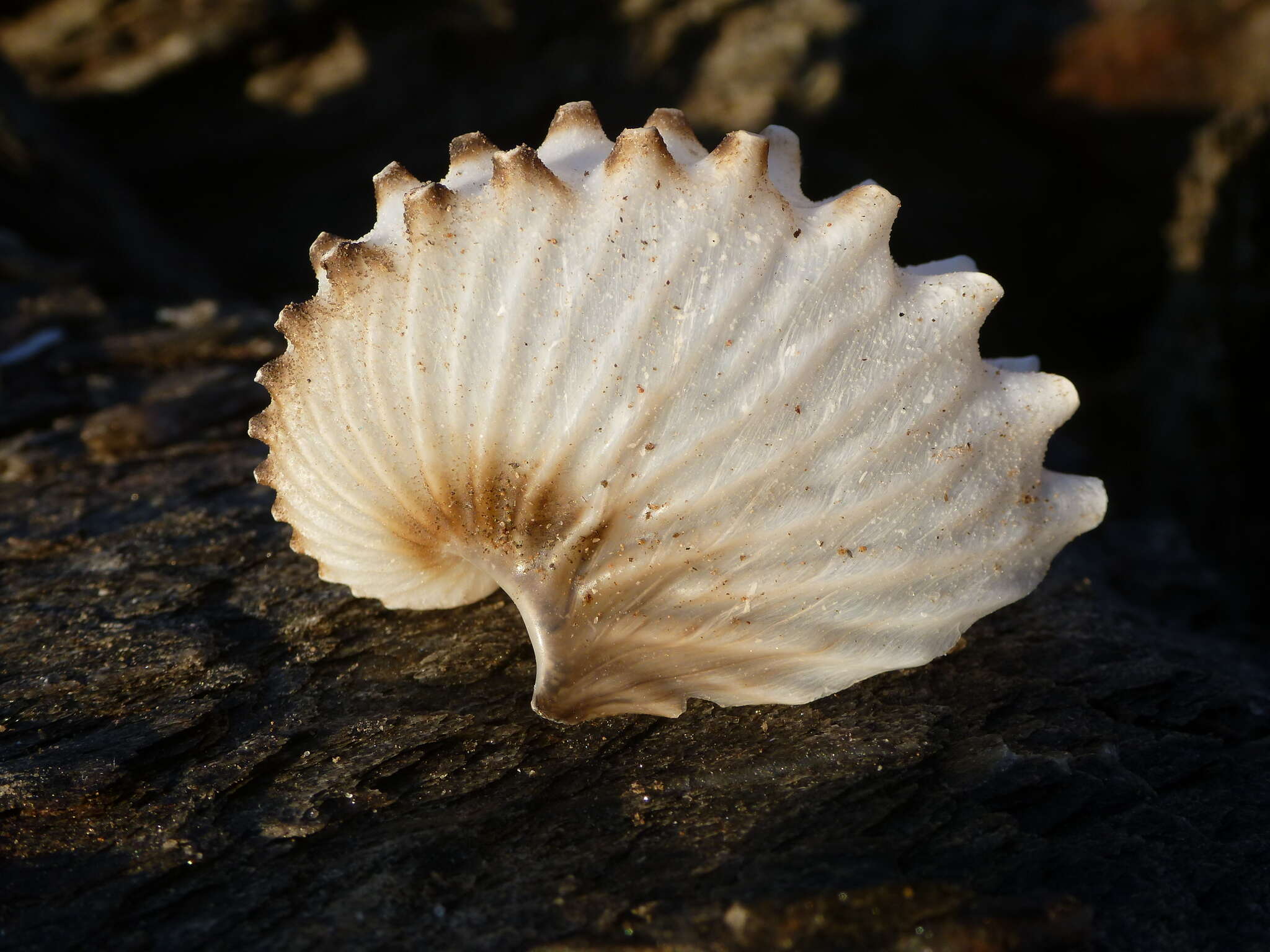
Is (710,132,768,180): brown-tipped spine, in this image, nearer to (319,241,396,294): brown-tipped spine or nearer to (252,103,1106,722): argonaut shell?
(252,103,1106,722): argonaut shell

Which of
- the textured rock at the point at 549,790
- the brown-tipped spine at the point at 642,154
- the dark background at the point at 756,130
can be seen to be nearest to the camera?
the textured rock at the point at 549,790

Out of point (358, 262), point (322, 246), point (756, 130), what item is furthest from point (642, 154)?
point (756, 130)

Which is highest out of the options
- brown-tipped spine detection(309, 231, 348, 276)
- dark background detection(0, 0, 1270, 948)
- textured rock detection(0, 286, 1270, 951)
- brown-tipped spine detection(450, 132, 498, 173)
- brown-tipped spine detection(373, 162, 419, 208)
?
dark background detection(0, 0, 1270, 948)

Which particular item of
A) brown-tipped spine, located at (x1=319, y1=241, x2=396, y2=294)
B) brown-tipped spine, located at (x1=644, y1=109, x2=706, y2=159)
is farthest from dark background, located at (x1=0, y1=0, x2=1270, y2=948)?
brown-tipped spine, located at (x1=644, y1=109, x2=706, y2=159)

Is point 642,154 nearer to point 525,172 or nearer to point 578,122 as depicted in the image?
point 525,172

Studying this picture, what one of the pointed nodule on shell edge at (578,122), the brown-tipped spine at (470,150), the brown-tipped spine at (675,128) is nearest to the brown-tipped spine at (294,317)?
the brown-tipped spine at (470,150)

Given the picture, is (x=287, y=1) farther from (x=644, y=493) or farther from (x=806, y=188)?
(x=644, y=493)

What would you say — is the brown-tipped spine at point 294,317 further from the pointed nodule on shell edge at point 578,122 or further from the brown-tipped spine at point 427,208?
the pointed nodule on shell edge at point 578,122
